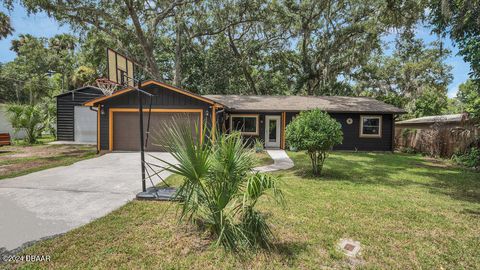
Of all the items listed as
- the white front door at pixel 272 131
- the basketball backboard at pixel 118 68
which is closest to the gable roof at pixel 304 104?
the white front door at pixel 272 131

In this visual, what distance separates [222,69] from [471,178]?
670 inches

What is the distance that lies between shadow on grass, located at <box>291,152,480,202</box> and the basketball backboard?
5441mm

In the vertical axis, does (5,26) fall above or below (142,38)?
above

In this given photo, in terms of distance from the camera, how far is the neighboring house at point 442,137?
31.2 ft

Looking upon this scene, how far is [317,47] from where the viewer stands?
764 inches

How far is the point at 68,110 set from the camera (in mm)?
16094

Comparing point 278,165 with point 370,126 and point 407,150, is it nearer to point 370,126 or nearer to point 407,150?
point 370,126

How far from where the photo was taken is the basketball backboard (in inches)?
193

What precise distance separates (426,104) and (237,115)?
1871 cm

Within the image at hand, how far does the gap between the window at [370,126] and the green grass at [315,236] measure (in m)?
7.96

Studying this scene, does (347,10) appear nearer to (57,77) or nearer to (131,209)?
(131,209)

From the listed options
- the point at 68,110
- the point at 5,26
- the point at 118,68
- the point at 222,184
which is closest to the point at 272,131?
the point at 118,68

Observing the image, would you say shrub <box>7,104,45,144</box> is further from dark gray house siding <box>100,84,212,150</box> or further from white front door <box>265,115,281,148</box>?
white front door <box>265,115,281,148</box>

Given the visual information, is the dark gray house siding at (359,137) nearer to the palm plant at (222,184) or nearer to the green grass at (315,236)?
the green grass at (315,236)
